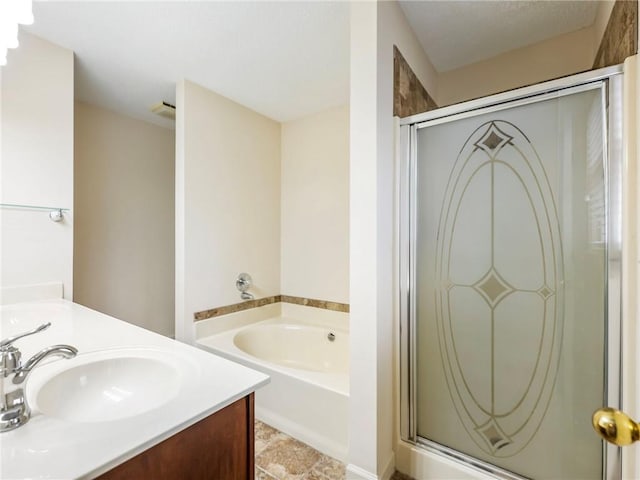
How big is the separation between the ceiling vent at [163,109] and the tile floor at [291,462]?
8.57 feet

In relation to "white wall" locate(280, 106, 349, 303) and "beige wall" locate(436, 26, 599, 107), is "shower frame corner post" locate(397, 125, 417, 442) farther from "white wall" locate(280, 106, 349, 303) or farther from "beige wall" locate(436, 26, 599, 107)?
"white wall" locate(280, 106, 349, 303)

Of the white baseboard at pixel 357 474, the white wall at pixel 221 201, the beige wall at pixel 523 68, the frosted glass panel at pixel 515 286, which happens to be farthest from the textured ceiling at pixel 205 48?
the white baseboard at pixel 357 474

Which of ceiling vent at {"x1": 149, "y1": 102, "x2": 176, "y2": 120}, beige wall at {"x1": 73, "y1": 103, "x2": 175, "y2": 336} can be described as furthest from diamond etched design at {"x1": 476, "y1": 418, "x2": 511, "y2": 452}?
ceiling vent at {"x1": 149, "y1": 102, "x2": 176, "y2": 120}

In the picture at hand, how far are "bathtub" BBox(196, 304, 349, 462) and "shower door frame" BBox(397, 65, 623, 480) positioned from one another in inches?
15.4

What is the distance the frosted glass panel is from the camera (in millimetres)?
1206

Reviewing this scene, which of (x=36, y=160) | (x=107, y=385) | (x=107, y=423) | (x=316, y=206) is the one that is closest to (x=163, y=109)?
(x=36, y=160)

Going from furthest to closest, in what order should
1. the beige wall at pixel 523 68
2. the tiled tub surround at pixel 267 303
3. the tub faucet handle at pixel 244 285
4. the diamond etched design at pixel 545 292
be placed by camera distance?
the tub faucet handle at pixel 244 285, the tiled tub surround at pixel 267 303, the beige wall at pixel 523 68, the diamond etched design at pixel 545 292

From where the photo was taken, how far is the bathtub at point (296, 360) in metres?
1.68

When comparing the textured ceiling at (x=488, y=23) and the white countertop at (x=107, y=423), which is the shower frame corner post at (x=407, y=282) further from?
the white countertop at (x=107, y=423)

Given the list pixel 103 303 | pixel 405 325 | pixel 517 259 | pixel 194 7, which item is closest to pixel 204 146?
pixel 194 7

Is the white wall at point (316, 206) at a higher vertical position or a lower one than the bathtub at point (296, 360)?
higher

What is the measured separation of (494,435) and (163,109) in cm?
321

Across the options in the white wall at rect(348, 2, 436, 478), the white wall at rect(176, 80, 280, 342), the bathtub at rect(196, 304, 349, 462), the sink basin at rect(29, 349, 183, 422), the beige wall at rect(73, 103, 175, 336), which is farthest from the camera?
the beige wall at rect(73, 103, 175, 336)

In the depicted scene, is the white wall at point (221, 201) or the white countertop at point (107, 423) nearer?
the white countertop at point (107, 423)
